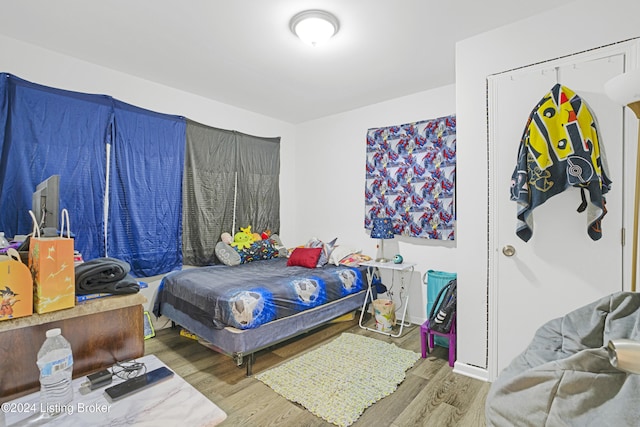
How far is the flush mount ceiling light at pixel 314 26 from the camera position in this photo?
7.07 ft

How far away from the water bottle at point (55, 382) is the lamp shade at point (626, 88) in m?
2.45

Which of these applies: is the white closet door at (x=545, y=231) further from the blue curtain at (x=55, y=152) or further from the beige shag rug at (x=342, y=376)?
the blue curtain at (x=55, y=152)

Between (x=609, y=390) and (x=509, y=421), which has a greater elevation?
(x=609, y=390)

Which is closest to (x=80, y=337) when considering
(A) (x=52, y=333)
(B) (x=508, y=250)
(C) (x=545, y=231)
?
(A) (x=52, y=333)

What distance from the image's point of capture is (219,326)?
245 cm

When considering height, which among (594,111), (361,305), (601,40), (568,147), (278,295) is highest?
(601,40)

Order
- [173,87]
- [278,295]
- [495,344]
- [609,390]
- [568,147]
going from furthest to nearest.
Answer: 1. [173,87]
2. [278,295]
3. [495,344]
4. [568,147]
5. [609,390]

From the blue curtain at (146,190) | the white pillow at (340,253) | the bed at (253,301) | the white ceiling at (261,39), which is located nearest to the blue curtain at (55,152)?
the blue curtain at (146,190)

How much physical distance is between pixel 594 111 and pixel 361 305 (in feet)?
8.89

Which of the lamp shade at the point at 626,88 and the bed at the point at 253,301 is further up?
the lamp shade at the point at 626,88

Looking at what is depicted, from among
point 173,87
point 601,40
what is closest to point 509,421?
point 601,40

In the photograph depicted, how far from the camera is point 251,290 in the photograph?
2590mm

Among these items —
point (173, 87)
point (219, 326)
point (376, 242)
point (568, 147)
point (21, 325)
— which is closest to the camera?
point (21, 325)

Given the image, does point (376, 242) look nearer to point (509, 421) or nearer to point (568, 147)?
point (568, 147)
